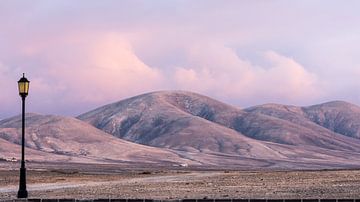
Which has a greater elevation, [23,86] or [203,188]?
[23,86]

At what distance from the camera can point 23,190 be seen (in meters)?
24.5

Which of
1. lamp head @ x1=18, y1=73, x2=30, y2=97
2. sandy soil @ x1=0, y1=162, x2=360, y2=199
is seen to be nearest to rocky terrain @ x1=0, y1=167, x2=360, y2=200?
sandy soil @ x1=0, y1=162, x2=360, y2=199

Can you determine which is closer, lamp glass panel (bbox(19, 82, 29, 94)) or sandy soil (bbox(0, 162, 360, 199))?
Result: lamp glass panel (bbox(19, 82, 29, 94))

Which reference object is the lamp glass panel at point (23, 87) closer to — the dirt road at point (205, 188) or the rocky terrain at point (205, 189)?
the rocky terrain at point (205, 189)

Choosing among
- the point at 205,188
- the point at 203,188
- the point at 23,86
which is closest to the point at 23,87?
the point at 23,86

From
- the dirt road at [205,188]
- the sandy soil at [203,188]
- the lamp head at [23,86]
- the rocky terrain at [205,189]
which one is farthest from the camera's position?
the sandy soil at [203,188]

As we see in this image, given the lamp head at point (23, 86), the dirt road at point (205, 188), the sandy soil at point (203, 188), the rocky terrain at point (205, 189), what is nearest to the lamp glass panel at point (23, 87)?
the lamp head at point (23, 86)

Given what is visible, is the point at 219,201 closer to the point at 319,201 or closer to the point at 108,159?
the point at 319,201

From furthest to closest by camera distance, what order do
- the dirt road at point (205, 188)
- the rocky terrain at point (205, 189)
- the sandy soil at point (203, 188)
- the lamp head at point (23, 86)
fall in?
the sandy soil at point (203, 188)
the dirt road at point (205, 188)
the rocky terrain at point (205, 189)
the lamp head at point (23, 86)

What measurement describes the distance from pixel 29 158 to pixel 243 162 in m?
55.0

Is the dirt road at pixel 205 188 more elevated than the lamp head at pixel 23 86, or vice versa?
the lamp head at pixel 23 86

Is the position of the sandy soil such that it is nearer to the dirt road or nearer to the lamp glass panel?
the dirt road

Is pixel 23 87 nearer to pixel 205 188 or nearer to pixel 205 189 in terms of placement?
pixel 205 189

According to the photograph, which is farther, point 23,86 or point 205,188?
point 205,188
